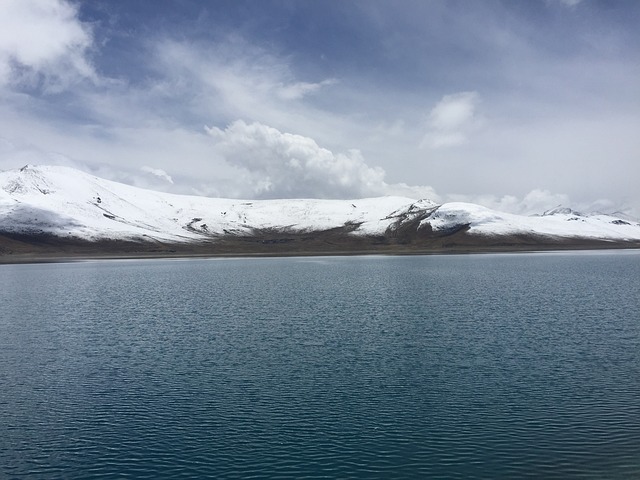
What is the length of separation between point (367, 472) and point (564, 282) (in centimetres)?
8802

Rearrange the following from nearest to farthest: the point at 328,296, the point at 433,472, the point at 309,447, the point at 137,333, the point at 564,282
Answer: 1. the point at 433,472
2. the point at 309,447
3. the point at 137,333
4. the point at 328,296
5. the point at 564,282

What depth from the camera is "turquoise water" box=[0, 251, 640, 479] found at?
23.9m

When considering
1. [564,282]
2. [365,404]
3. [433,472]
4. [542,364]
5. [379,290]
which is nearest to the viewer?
[433,472]

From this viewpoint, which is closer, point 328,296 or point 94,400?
point 94,400

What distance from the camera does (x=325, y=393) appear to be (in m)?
32.8

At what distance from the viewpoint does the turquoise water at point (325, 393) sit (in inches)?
Result: 941

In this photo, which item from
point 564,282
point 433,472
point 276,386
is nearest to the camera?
point 433,472

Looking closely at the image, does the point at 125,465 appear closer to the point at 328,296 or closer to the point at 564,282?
the point at 328,296

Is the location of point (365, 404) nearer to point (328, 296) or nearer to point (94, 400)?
point (94, 400)

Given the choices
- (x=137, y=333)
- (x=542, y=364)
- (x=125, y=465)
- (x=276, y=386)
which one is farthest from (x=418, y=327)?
(x=125, y=465)

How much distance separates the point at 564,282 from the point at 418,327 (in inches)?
2278

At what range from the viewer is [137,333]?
53312 mm

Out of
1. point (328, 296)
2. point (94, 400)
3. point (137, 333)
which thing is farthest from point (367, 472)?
point (328, 296)

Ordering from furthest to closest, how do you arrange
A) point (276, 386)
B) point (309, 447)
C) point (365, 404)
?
point (276, 386), point (365, 404), point (309, 447)
